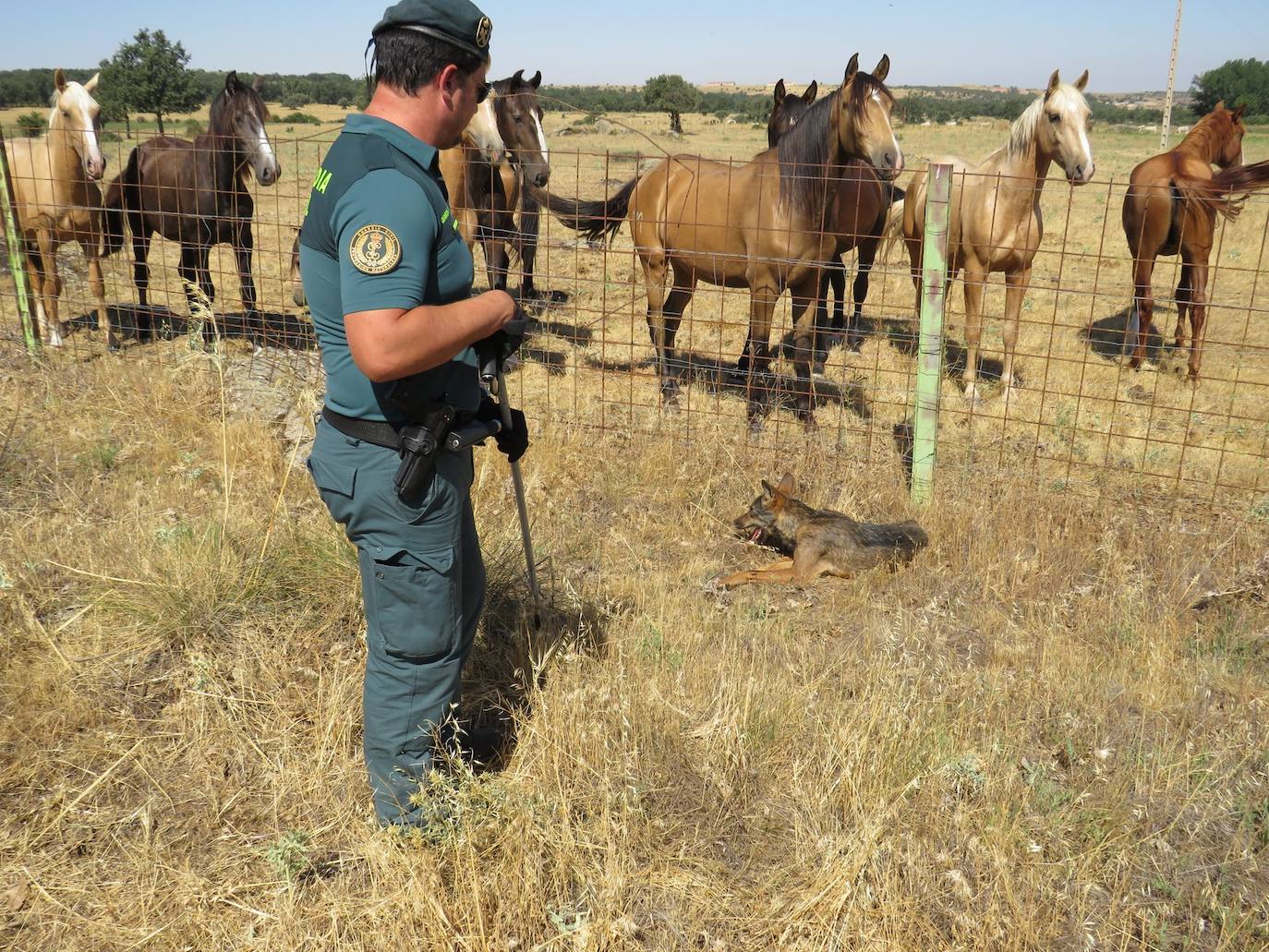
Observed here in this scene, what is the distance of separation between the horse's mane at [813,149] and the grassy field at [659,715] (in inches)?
77.8

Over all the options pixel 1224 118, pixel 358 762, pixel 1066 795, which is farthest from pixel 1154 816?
pixel 1224 118

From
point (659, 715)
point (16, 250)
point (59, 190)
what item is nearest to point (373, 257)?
point (659, 715)

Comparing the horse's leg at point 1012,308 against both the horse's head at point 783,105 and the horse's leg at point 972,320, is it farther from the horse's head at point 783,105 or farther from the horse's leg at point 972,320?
the horse's head at point 783,105

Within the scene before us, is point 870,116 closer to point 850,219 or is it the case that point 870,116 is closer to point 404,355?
point 850,219

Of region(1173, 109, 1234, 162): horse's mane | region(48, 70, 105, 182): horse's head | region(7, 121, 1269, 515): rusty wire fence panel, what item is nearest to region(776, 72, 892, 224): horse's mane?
region(7, 121, 1269, 515): rusty wire fence panel

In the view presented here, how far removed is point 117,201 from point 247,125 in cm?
224

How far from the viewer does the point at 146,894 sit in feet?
9.65

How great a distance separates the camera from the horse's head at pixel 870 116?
7.16m

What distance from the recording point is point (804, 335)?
24.3ft

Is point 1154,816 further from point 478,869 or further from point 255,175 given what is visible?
point 255,175

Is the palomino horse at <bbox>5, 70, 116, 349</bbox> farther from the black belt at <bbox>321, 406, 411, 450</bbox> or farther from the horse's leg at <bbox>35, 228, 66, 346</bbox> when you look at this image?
the black belt at <bbox>321, 406, 411, 450</bbox>

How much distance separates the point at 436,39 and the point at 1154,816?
10.4 ft

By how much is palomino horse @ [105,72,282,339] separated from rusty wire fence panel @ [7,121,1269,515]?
0.30 metres

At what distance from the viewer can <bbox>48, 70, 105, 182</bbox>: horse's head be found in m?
8.49
